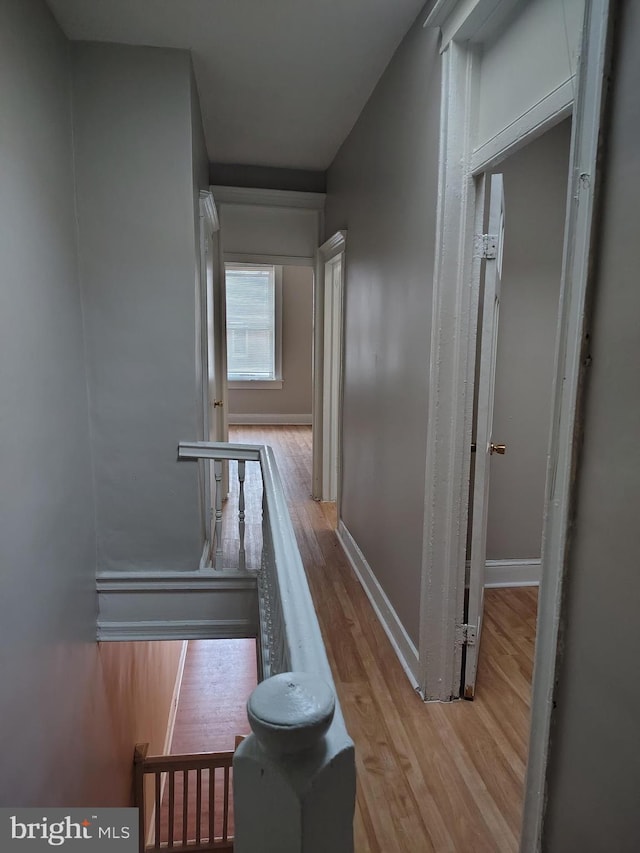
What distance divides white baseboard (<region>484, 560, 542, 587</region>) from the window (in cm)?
603

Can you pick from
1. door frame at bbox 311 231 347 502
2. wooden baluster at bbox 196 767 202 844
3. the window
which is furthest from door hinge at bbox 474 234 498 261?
the window

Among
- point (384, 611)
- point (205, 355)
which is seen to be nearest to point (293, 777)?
point (384, 611)

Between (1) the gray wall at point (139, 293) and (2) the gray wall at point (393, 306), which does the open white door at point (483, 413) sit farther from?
(1) the gray wall at point (139, 293)

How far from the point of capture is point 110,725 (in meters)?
2.82

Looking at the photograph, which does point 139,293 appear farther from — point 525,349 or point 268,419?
point 268,419

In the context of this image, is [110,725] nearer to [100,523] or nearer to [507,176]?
[100,523]

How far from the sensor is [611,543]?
3.35 feet

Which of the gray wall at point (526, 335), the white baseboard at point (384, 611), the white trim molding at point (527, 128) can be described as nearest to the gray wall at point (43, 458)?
the white baseboard at point (384, 611)

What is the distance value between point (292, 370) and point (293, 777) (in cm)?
823

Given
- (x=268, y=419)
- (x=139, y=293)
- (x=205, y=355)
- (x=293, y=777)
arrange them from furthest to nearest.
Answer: (x=268, y=419) < (x=205, y=355) < (x=139, y=293) < (x=293, y=777)

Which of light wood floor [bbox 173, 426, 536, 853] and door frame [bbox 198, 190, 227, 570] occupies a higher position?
door frame [bbox 198, 190, 227, 570]

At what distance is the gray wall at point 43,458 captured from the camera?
1647 mm

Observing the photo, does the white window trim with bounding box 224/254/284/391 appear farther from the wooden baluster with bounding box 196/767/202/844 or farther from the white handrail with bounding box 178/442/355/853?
the white handrail with bounding box 178/442/355/853

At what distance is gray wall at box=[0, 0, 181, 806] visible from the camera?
1647 mm
